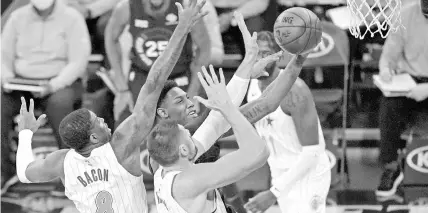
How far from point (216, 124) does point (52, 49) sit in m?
3.90

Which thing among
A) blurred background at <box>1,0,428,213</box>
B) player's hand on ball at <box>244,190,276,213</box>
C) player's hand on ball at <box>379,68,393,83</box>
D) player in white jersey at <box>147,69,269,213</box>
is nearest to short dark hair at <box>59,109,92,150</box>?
player in white jersey at <box>147,69,269,213</box>

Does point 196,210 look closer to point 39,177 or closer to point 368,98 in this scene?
point 39,177

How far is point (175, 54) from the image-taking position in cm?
465

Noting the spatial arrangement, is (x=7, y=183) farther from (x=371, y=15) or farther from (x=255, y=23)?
(x=371, y=15)

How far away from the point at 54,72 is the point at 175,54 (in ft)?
12.9

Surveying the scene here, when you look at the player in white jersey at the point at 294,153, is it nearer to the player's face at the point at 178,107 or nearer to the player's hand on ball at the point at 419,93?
the player's face at the point at 178,107

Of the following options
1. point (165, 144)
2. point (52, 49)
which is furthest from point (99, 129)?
point (52, 49)

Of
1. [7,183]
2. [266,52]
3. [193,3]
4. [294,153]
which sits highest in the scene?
[193,3]

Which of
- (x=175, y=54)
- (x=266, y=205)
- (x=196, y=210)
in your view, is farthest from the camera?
(x=266, y=205)

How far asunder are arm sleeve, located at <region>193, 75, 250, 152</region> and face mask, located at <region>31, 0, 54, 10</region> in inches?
155

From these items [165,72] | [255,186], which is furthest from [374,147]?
[165,72]

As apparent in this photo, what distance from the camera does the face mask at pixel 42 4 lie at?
27.2 ft

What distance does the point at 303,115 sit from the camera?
19.4ft

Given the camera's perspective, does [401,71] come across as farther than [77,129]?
Yes
